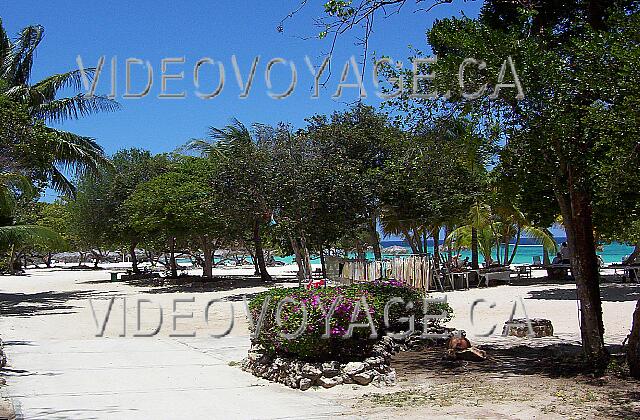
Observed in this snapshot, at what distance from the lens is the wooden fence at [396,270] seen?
24.9 meters

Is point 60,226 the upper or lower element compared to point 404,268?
upper

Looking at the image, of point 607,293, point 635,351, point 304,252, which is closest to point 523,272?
point 607,293

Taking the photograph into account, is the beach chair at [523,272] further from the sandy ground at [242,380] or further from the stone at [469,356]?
the stone at [469,356]

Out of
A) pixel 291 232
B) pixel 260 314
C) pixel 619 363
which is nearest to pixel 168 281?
pixel 291 232

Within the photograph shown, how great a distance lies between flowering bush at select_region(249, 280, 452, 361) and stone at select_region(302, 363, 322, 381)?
18 cm

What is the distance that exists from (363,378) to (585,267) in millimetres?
3327

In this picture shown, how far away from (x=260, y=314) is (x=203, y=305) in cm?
1304

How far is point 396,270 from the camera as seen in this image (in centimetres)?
2502

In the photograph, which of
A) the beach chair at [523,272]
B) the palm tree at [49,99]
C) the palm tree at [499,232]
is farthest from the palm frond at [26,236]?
the beach chair at [523,272]

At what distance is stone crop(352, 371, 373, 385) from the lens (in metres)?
8.65

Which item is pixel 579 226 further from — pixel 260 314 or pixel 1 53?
pixel 1 53

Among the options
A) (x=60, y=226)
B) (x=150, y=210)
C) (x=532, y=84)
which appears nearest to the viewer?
(x=532, y=84)

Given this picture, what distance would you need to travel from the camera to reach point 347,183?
78.8ft

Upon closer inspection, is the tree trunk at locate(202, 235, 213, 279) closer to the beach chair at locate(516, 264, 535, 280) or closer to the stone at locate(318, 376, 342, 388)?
the beach chair at locate(516, 264, 535, 280)
